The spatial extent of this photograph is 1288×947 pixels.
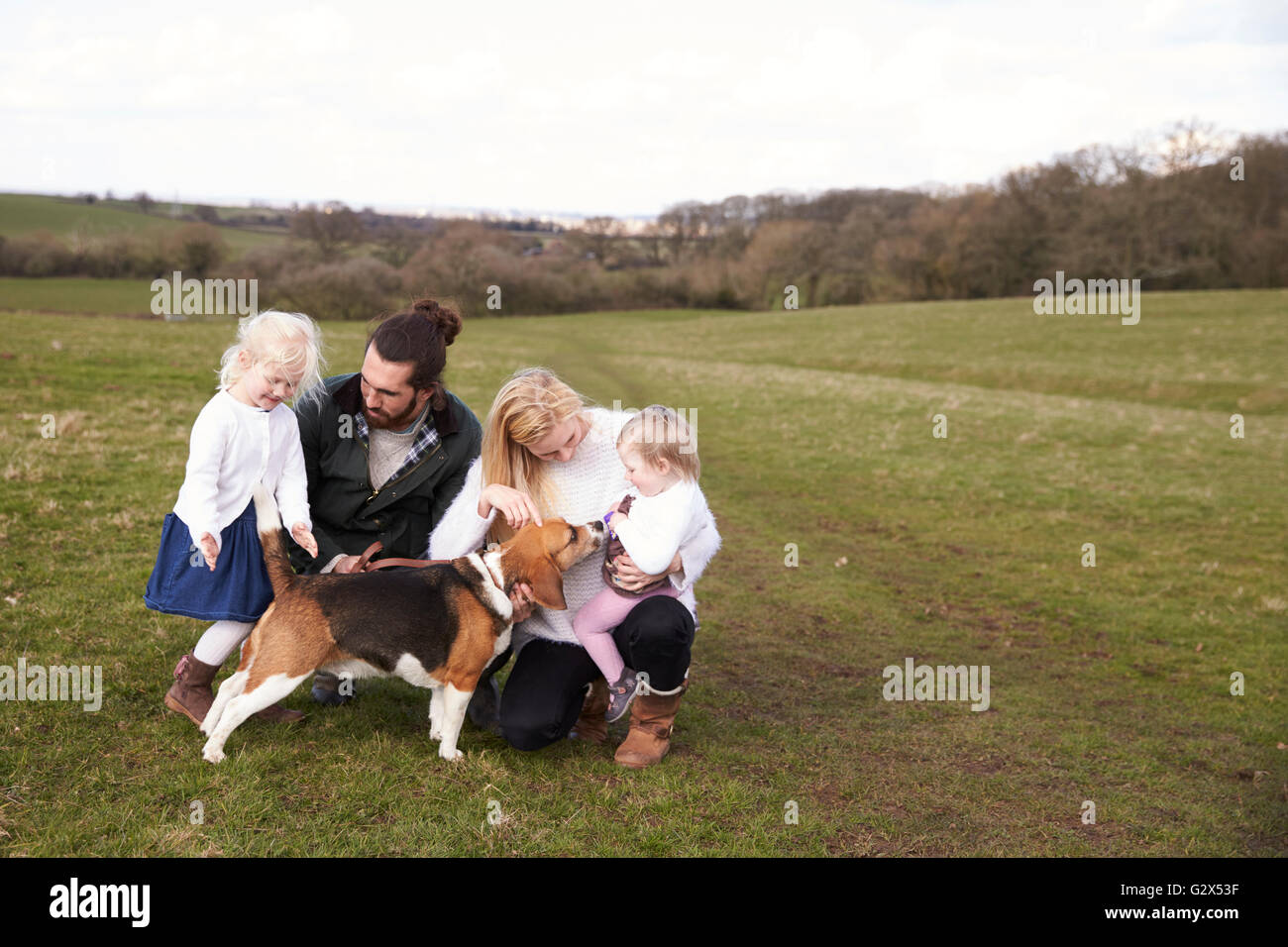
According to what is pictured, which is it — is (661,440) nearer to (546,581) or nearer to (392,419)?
(546,581)

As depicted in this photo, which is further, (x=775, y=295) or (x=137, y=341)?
(x=775, y=295)

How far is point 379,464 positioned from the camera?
6.20m

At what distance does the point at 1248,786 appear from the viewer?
6.38 meters

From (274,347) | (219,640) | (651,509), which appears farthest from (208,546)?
(651,509)

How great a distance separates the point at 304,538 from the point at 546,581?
1.52 meters

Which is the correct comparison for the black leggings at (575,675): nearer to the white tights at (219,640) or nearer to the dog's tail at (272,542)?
the dog's tail at (272,542)

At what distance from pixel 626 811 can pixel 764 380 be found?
2748 cm

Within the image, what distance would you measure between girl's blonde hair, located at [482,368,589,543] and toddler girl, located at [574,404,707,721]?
1.44 feet

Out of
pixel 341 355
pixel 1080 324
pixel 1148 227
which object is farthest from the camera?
pixel 1148 227
